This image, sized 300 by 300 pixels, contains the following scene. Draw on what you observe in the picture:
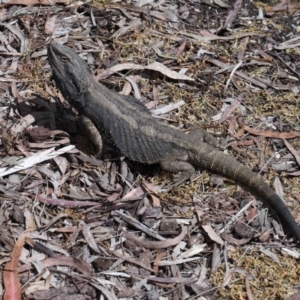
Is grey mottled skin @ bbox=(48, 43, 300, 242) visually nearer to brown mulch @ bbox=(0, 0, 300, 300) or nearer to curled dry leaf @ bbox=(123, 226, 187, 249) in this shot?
brown mulch @ bbox=(0, 0, 300, 300)

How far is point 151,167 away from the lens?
630 cm

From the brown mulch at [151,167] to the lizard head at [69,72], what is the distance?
439 mm

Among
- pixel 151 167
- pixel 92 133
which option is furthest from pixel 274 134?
pixel 92 133

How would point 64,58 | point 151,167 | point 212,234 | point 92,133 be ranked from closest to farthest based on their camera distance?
1. point 212,234
2. point 64,58
3. point 92,133
4. point 151,167

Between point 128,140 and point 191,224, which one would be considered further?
point 128,140

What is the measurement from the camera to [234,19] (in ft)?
26.0

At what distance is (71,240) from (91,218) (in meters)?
0.33

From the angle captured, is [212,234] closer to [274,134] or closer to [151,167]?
[151,167]

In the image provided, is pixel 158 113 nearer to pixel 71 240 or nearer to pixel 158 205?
pixel 158 205

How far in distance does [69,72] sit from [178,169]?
60.8 inches

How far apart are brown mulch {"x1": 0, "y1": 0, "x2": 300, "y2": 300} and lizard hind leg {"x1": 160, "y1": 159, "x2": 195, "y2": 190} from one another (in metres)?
0.09

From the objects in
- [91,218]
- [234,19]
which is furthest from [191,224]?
[234,19]

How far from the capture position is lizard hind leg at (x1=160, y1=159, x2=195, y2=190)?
5.97 m

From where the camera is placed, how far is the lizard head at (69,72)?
603cm
